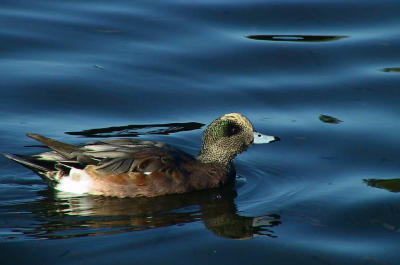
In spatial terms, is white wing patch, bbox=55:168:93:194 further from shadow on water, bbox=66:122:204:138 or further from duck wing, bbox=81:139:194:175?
shadow on water, bbox=66:122:204:138

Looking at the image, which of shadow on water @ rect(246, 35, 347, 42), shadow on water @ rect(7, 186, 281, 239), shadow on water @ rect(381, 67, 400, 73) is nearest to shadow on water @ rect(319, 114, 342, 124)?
shadow on water @ rect(381, 67, 400, 73)

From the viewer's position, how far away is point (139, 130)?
31.6 feet

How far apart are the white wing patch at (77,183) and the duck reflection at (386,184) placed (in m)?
2.50

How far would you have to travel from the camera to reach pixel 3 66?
11.0 metres

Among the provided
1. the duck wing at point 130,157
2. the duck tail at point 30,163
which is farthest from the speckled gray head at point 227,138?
the duck tail at point 30,163

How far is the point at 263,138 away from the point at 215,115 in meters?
1.36

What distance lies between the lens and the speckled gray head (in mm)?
8766

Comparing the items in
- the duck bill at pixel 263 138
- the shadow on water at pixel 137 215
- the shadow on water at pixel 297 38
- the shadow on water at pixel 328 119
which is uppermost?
the shadow on water at pixel 297 38

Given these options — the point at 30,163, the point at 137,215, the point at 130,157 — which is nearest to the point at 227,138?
the point at 130,157

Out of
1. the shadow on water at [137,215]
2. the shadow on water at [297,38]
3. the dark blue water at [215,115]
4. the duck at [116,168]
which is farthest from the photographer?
the shadow on water at [297,38]

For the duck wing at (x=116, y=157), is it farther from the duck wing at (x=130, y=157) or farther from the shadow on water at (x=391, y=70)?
the shadow on water at (x=391, y=70)

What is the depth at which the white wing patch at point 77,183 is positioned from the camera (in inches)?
325

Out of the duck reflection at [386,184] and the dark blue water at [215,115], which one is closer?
the dark blue water at [215,115]

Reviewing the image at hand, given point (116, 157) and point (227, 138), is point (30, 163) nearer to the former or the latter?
point (116, 157)
